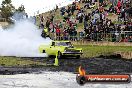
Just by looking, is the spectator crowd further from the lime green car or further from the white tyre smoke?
the lime green car

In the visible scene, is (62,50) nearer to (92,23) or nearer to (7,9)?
(92,23)

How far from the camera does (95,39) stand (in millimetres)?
38656

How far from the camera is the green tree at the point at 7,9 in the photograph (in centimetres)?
7797

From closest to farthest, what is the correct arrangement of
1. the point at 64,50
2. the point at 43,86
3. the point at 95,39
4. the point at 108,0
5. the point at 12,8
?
1. the point at 43,86
2. the point at 64,50
3. the point at 95,39
4. the point at 108,0
5. the point at 12,8

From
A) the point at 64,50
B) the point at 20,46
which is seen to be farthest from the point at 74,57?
the point at 20,46

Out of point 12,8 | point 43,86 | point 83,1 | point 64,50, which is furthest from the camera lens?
point 12,8

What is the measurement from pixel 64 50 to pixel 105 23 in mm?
8476

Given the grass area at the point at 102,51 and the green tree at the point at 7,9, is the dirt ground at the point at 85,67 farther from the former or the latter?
the green tree at the point at 7,9

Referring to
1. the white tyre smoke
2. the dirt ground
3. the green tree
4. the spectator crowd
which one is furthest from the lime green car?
the green tree

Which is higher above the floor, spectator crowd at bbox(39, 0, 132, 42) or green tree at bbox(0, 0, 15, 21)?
green tree at bbox(0, 0, 15, 21)

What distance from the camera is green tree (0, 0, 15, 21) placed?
78.0 metres

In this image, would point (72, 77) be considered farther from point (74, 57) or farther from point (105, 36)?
point (105, 36)

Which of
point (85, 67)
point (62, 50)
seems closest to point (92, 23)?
point (62, 50)

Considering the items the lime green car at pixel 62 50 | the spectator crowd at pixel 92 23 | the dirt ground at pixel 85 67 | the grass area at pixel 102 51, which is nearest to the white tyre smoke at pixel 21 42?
the lime green car at pixel 62 50
